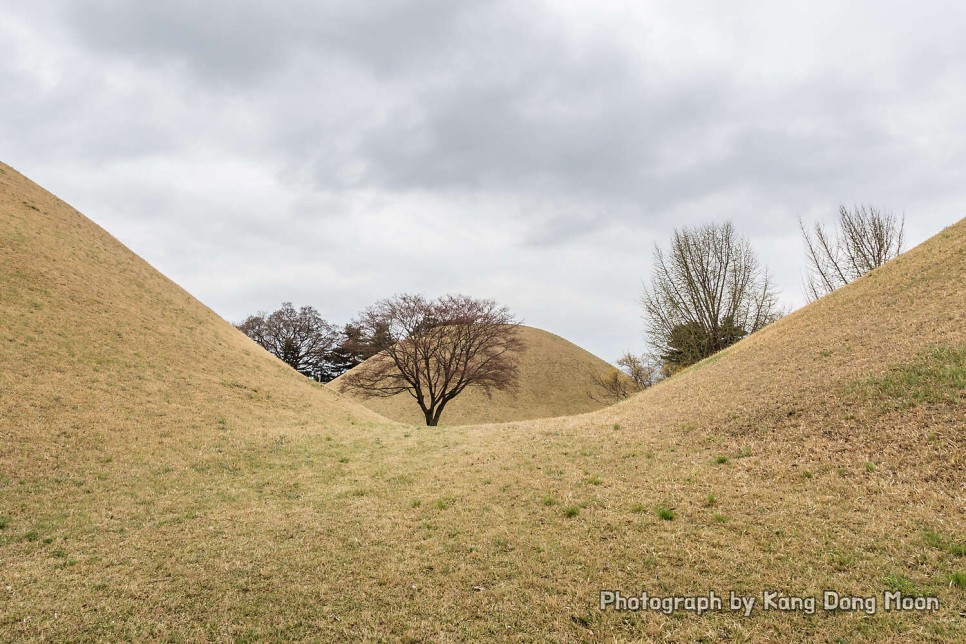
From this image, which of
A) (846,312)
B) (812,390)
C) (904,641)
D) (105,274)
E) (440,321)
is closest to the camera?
(904,641)

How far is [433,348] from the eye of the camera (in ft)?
130

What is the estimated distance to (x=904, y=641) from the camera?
16.2 feet

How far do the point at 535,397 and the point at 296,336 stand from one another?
5457 cm

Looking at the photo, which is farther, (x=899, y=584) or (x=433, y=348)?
(x=433, y=348)

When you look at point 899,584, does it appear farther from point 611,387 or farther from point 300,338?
point 300,338

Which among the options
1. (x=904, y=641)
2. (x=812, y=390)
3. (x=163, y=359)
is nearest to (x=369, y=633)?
(x=904, y=641)

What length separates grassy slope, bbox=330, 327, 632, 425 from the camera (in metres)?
43.3

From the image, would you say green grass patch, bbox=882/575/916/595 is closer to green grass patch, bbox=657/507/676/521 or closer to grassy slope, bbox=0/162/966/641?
grassy slope, bbox=0/162/966/641

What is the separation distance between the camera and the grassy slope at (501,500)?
20.2ft

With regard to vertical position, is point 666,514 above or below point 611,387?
below

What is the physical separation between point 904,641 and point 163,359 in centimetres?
2464

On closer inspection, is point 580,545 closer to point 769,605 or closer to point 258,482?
point 769,605

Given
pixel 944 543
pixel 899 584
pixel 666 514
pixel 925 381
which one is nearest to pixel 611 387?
pixel 925 381

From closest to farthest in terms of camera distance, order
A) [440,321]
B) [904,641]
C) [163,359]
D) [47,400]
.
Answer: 1. [904,641]
2. [47,400]
3. [163,359]
4. [440,321]
